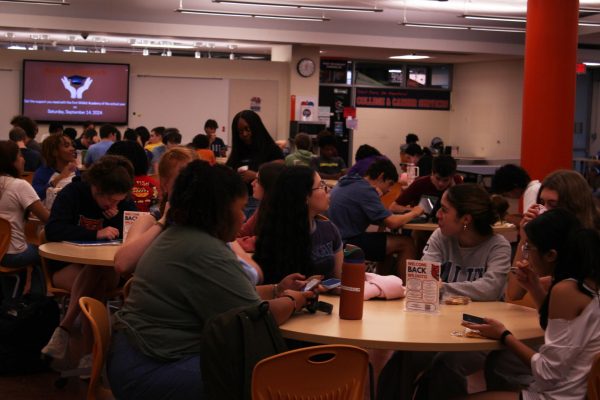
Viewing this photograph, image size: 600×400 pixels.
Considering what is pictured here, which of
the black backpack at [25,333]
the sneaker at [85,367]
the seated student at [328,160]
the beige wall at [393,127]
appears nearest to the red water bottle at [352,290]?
the sneaker at [85,367]

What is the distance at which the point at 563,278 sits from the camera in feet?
9.53

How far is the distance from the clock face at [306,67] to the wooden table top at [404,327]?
500 inches

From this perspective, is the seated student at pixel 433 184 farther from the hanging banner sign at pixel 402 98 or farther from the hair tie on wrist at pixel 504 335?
the hanging banner sign at pixel 402 98

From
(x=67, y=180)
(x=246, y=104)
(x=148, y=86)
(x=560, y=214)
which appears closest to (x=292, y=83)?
(x=246, y=104)

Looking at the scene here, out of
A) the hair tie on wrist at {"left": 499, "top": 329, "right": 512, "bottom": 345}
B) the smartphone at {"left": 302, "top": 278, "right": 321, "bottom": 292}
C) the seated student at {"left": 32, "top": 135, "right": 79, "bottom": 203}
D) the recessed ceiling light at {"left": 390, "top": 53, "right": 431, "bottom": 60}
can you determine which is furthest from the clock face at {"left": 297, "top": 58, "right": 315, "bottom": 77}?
the hair tie on wrist at {"left": 499, "top": 329, "right": 512, "bottom": 345}

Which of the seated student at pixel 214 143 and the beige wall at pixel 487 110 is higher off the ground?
the beige wall at pixel 487 110

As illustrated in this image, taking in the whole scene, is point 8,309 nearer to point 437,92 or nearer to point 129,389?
point 129,389

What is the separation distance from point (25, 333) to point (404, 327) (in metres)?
2.86

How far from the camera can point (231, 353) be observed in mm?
2609

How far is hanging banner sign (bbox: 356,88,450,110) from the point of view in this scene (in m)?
19.7

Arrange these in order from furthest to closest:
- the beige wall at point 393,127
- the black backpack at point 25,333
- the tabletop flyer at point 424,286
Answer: the beige wall at point 393,127, the black backpack at point 25,333, the tabletop flyer at point 424,286

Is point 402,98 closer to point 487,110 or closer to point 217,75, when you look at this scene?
point 487,110

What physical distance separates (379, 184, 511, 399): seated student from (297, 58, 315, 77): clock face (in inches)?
479

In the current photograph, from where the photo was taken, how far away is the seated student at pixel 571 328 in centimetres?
281
